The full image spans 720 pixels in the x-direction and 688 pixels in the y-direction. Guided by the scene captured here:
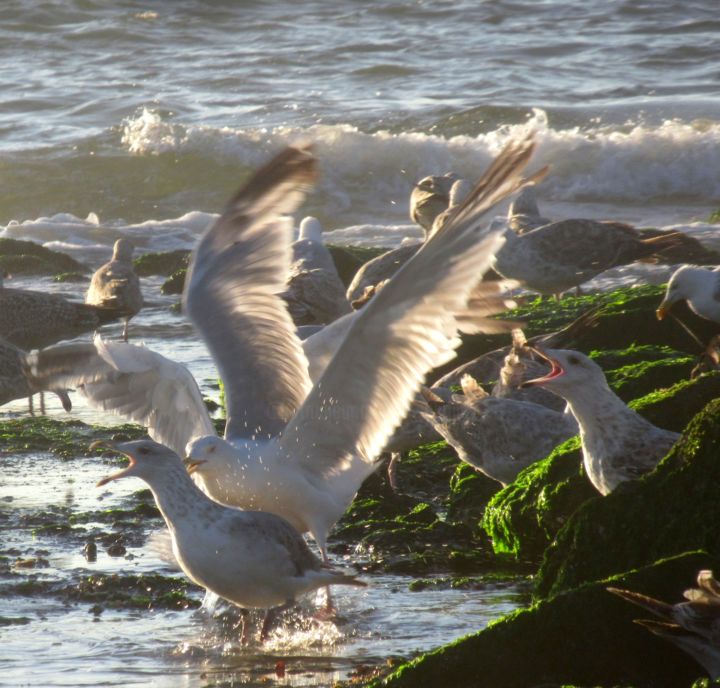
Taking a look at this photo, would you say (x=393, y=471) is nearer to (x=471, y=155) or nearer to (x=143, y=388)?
(x=143, y=388)

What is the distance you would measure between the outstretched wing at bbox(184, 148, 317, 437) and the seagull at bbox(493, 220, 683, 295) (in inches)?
187

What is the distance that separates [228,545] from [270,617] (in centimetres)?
62

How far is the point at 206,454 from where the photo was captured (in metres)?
6.02

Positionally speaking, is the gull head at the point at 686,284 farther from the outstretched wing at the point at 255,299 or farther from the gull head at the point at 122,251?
the gull head at the point at 122,251

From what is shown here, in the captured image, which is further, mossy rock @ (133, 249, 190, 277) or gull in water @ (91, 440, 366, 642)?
mossy rock @ (133, 249, 190, 277)

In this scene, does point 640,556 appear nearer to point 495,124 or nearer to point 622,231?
point 622,231

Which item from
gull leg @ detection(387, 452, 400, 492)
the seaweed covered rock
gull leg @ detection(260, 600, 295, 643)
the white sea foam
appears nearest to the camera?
gull leg @ detection(260, 600, 295, 643)

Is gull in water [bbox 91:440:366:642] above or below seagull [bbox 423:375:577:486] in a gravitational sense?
above

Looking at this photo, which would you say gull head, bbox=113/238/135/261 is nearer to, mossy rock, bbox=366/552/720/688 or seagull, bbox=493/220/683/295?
seagull, bbox=493/220/683/295

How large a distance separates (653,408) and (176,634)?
2.42m

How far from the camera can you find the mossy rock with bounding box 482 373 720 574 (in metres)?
6.14

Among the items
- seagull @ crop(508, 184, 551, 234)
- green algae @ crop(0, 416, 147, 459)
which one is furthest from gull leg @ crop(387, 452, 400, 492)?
seagull @ crop(508, 184, 551, 234)

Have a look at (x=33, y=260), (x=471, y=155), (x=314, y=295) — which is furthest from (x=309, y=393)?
(x=471, y=155)

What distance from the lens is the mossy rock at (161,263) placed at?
1606cm
